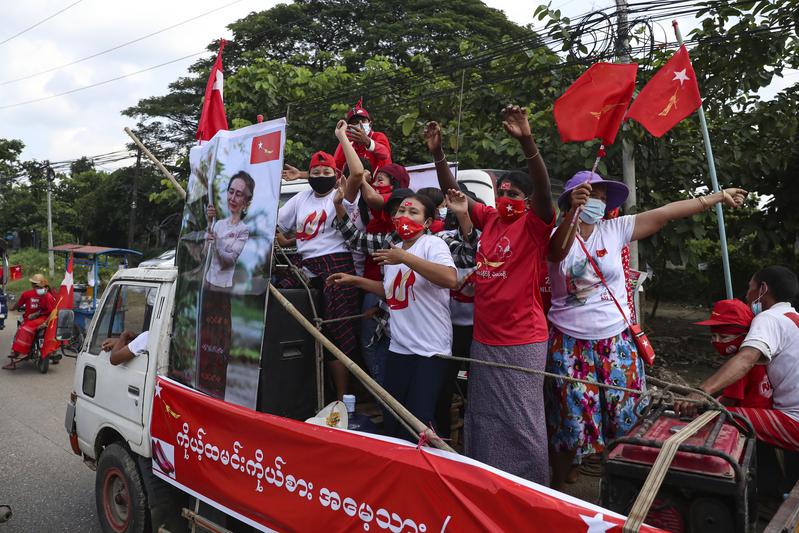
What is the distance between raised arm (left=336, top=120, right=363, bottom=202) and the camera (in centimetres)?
329

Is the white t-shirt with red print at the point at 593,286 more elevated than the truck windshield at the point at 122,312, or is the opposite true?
the white t-shirt with red print at the point at 593,286

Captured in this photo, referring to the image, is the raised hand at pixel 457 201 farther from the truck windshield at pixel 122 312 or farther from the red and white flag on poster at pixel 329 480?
the truck windshield at pixel 122 312

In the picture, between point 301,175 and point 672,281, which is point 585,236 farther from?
point 672,281

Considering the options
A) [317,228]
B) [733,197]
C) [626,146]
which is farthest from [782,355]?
[626,146]

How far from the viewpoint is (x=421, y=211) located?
9.67ft

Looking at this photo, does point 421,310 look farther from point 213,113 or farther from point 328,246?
point 213,113

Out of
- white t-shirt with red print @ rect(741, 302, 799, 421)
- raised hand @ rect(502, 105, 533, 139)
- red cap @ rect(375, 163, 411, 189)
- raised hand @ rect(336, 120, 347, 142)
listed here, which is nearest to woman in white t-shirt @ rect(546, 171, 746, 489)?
raised hand @ rect(502, 105, 533, 139)

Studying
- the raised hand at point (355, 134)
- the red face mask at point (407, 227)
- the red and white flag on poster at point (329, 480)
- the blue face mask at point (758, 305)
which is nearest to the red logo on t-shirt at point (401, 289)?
the red face mask at point (407, 227)

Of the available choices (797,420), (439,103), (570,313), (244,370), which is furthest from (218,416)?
(439,103)

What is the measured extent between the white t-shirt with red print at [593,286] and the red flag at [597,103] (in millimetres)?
429

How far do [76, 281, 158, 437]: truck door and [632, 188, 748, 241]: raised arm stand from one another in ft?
8.54

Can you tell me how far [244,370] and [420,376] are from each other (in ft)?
2.74

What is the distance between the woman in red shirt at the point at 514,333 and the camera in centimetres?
242

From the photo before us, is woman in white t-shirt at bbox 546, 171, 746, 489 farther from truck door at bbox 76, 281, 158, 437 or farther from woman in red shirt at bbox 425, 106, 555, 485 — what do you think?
truck door at bbox 76, 281, 158, 437
